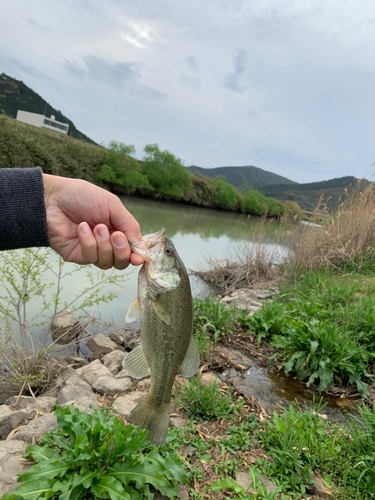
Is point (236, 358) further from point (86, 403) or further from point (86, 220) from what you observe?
point (86, 220)

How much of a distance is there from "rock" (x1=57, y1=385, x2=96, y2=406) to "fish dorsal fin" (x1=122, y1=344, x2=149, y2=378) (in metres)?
2.08

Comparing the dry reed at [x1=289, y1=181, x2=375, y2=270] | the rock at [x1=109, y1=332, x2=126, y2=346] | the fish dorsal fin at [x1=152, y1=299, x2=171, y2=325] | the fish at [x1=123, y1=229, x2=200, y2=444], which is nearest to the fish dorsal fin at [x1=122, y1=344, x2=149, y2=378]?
the fish at [x1=123, y1=229, x2=200, y2=444]

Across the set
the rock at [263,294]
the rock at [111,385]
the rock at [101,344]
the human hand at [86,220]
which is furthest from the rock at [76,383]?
the rock at [263,294]

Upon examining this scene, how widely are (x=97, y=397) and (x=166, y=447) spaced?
50.5 inches

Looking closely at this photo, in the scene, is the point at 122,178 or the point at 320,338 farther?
the point at 122,178

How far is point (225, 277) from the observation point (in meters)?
11.5

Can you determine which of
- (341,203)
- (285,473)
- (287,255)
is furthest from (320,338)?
(341,203)

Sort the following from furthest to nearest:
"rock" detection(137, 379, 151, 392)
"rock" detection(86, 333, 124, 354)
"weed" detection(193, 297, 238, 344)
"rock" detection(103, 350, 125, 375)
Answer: "rock" detection(86, 333, 124, 354)
"weed" detection(193, 297, 238, 344)
"rock" detection(103, 350, 125, 375)
"rock" detection(137, 379, 151, 392)

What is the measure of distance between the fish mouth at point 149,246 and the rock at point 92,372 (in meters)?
3.10

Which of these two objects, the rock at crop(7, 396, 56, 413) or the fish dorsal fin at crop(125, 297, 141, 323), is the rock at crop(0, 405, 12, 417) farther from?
the fish dorsal fin at crop(125, 297, 141, 323)

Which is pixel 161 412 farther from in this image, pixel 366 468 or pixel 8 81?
pixel 8 81

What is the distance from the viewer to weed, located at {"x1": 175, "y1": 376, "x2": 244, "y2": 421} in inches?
139

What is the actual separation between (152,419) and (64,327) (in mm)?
4791

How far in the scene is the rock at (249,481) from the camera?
2638mm
